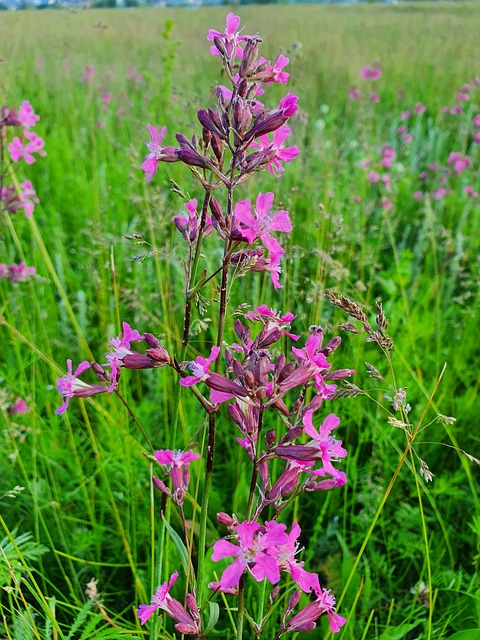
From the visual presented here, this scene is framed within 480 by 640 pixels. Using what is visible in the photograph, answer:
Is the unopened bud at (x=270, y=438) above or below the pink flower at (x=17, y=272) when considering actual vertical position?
above

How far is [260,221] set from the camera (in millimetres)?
990

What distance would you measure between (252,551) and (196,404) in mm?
1287

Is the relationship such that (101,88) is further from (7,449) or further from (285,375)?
(285,375)

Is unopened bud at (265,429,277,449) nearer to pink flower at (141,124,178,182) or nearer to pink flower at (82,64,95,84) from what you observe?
pink flower at (141,124,178,182)

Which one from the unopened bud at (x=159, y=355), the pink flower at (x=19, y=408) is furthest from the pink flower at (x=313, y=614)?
the pink flower at (x=19, y=408)

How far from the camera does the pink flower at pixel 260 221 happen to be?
0.94 meters

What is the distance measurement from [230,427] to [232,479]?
0.23 m

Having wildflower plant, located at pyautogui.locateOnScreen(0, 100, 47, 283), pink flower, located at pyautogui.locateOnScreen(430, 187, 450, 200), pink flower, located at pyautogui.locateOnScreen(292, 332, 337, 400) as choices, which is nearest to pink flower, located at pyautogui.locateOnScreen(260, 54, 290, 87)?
pink flower, located at pyautogui.locateOnScreen(292, 332, 337, 400)

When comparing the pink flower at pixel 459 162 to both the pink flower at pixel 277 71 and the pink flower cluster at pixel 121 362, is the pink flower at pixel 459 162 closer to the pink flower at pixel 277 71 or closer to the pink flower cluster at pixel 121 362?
the pink flower at pixel 277 71

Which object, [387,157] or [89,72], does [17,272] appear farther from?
[89,72]

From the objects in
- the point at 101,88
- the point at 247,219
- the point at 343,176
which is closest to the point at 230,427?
the point at 247,219

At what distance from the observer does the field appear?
142cm

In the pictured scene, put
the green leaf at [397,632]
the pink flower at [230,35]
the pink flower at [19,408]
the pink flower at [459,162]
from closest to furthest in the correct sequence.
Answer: the pink flower at [230,35] → the green leaf at [397,632] → the pink flower at [19,408] → the pink flower at [459,162]

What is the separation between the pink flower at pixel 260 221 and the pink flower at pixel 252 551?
477 millimetres
